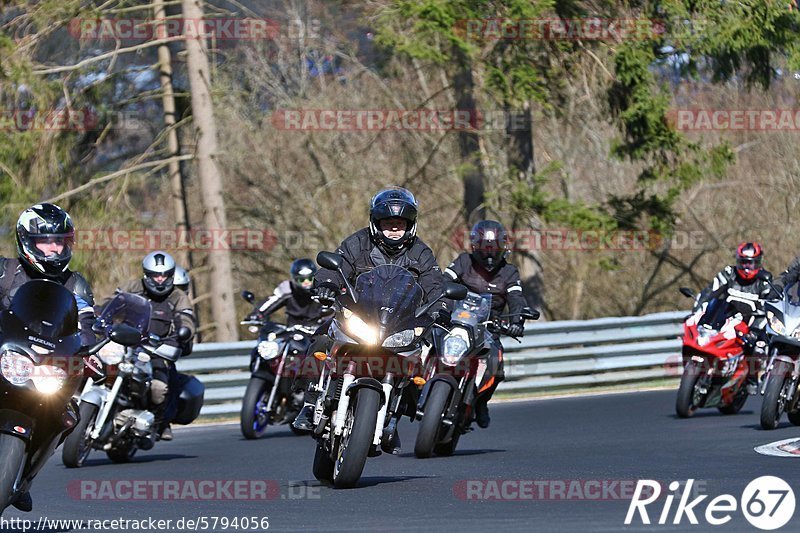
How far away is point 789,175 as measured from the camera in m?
31.3

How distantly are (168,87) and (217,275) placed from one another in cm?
392

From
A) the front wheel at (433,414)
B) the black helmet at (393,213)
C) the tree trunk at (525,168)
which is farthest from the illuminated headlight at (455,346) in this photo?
the tree trunk at (525,168)

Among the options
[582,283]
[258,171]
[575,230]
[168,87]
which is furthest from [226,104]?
[575,230]

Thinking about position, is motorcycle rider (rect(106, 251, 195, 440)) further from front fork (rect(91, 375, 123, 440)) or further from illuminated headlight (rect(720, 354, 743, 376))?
illuminated headlight (rect(720, 354, 743, 376))

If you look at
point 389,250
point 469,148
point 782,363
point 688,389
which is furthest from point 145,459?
point 469,148

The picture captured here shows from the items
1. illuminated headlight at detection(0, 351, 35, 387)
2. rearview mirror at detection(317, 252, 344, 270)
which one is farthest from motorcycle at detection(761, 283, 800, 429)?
illuminated headlight at detection(0, 351, 35, 387)

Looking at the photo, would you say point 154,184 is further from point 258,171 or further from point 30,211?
point 30,211

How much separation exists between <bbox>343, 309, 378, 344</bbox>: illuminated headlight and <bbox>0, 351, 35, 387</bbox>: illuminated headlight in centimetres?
230

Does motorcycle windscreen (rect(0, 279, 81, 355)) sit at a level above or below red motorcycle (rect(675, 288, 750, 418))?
below

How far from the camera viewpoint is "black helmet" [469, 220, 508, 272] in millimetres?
13266

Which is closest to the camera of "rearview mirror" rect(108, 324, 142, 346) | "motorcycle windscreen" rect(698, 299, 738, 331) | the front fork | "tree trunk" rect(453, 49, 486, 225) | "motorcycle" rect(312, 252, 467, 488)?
"rearview mirror" rect(108, 324, 142, 346)

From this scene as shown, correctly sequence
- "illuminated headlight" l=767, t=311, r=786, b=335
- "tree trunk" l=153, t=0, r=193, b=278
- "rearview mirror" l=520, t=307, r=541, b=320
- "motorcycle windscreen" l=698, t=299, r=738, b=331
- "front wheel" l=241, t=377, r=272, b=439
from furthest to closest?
"tree trunk" l=153, t=0, r=193, b=278, "motorcycle windscreen" l=698, t=299, r=738, b=331, "front wheel" l=241, t=377, r=272, b=439, "illuminated headlight" l=767, t=311, r=786, b=335, "rearview mirror" l=520, t=307, r=541, b=320

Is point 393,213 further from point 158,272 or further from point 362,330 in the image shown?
point 158,272

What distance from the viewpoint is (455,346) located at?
12.0 m
